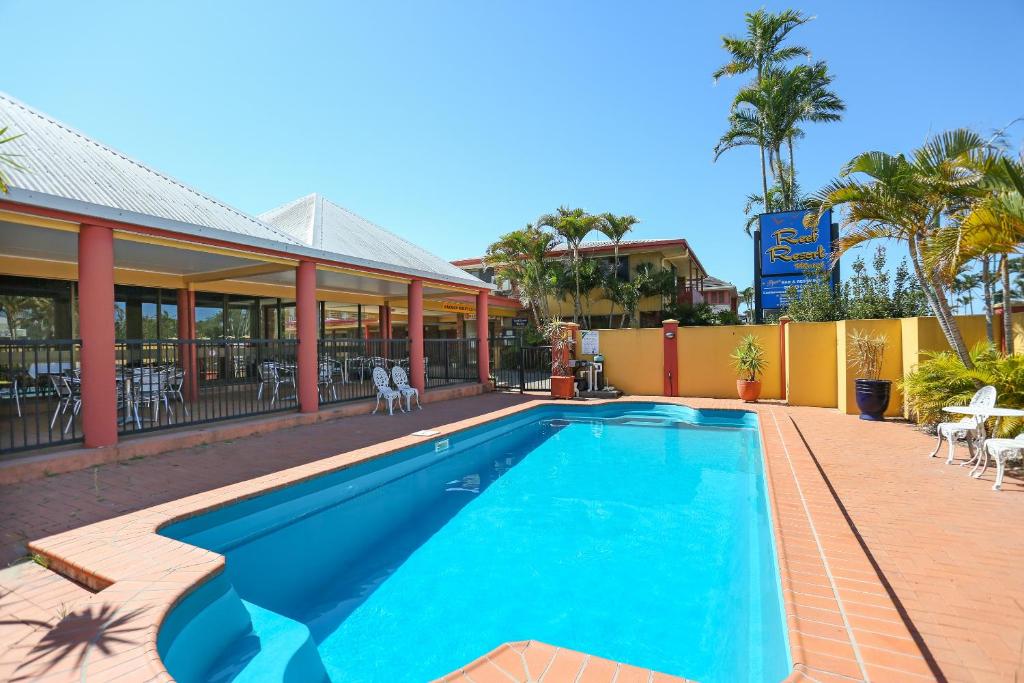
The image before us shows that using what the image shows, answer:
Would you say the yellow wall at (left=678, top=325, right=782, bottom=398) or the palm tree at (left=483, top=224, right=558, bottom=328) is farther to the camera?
the palm tree at (left=483, top=224, right=558, bottom=328)

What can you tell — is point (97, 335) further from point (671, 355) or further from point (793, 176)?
point (793, 176)

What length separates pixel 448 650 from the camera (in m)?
3.59

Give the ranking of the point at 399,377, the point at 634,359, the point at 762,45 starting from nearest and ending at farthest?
the point at 399,377 → the point at 634,359 → the point at 762,45

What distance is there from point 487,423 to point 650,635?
6781 millimetres

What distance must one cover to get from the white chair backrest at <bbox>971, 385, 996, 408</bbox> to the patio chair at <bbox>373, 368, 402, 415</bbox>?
402 inches

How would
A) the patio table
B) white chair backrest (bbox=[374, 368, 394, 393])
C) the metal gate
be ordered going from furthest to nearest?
the metal gate < white chair backrest (bbox=[374, 368, 394, 393]) < the patio table

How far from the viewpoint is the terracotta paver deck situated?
8.55 ft

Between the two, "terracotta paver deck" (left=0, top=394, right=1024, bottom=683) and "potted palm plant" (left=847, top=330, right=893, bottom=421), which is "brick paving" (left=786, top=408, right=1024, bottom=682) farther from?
"potted palm plant" (left=847, top=330, right=893, bottom=421)

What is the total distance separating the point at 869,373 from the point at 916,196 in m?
4.32

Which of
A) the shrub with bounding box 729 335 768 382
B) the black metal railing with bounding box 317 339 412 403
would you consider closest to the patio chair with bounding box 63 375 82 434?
the black metal railing with bounding box 317 339 412 403

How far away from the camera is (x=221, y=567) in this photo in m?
3.76

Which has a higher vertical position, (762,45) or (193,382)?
(762,45)

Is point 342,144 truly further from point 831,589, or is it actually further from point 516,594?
point 831,589

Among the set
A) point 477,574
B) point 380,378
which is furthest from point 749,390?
point 477,574
